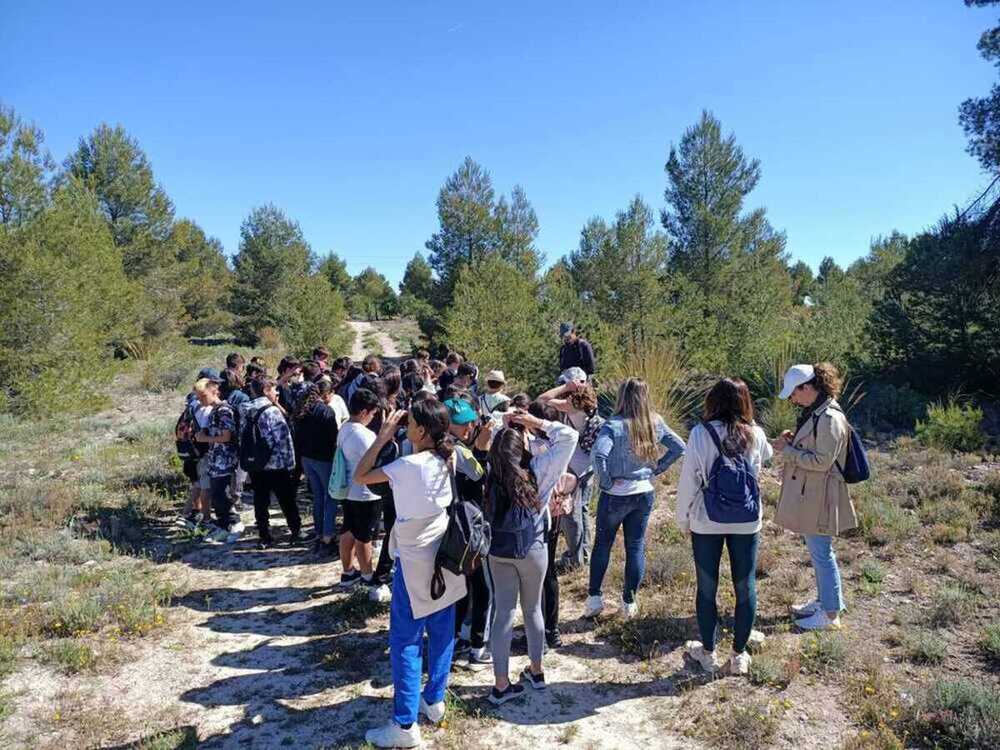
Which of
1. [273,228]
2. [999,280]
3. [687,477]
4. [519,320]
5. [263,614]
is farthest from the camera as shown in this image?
[273,228]

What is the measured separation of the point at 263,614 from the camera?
4809 mm

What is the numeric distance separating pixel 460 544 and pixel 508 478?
0.44 metres

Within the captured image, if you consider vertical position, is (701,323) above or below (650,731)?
above

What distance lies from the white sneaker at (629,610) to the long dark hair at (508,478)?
1767 mm

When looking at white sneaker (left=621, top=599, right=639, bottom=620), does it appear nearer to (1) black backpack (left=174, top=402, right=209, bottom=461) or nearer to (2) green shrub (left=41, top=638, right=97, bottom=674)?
(2) green shrub (left=41, top=638, right=97, bottom=674)

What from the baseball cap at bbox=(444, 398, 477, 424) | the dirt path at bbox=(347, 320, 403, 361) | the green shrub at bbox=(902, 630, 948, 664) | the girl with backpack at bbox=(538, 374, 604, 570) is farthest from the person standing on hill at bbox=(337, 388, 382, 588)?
the dirt path at bbox=(347, 320, 403, 361)

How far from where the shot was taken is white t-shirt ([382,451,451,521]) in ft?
9.68

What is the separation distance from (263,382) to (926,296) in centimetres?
1191

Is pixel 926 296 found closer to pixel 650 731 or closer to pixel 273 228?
pixel 650 731

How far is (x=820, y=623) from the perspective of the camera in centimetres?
419

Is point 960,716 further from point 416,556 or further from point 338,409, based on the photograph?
point 338,409

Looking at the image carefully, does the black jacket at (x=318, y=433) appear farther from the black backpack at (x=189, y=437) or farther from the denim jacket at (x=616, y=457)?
the denim jacket at (x=616, y=457)

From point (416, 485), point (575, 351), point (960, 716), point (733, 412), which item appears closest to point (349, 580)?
point (416, 485)

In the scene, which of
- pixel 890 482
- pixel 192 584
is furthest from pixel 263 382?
pixel 890 482
